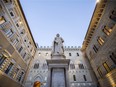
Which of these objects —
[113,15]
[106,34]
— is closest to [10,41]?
[106,34]

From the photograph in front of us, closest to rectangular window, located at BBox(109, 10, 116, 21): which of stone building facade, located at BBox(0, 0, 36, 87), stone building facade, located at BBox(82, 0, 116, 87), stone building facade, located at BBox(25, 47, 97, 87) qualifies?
stone building facade, located at BBox(82, 0, 116, 87)

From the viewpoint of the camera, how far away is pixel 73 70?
2088 cm

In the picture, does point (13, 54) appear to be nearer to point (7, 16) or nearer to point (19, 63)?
point (19, 63)

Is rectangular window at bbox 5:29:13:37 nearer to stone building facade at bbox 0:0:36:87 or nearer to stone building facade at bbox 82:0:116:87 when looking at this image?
stone building facade at bbox 0:0:36:87

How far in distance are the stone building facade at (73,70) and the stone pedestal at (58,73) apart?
46.8 feet

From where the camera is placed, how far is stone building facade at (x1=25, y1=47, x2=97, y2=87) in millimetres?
18906

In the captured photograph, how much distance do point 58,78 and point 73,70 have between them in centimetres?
1598

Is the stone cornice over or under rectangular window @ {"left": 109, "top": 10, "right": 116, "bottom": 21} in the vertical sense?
over

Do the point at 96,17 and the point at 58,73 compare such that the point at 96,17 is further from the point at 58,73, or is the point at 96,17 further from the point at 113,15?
the point at 58,73

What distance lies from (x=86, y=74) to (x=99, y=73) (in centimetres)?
387

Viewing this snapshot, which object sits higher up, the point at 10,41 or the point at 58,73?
the point at 10,41

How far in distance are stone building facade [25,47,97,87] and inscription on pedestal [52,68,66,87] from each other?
14.2 meters

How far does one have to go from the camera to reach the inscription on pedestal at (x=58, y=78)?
18.9 feet

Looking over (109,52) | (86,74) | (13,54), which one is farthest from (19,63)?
(109,52)
